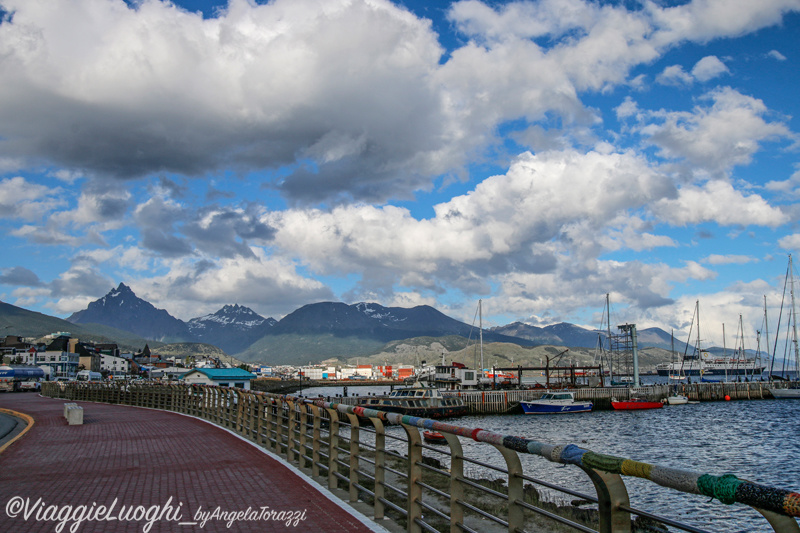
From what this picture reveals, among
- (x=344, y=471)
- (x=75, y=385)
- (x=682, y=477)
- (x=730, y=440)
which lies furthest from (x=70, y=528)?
(x=730, y=440)

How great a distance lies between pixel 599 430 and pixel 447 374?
42872mm

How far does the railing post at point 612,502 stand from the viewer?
151 inches

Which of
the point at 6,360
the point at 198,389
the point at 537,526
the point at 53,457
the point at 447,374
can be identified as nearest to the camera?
the point at 537,526

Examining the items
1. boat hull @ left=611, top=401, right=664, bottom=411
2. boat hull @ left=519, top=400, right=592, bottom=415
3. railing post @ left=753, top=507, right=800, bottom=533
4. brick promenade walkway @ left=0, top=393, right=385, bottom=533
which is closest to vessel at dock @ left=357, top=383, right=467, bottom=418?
boat hull @ left=519, top=400, right=592, bottom=415

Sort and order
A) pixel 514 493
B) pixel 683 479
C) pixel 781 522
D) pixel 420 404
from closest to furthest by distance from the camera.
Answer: pixel 781 522
pixel 683 479
pixel 514 493
pixel 420 404

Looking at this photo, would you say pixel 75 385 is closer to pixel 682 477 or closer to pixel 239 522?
pixel 239 522

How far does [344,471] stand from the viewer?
39.1ft

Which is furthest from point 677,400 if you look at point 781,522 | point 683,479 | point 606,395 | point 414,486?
point 781,522

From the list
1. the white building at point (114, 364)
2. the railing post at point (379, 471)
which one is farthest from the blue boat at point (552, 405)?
the white building at point (114, 364)

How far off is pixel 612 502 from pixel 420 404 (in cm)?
5400

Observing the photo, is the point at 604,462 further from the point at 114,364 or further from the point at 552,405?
the point at 114,364

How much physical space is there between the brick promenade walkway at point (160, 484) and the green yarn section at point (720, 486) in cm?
557

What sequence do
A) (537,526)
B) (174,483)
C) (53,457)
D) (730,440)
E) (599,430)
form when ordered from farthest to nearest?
(599,430)
(730,440)
(53,457)
(537,526)
(174,483)

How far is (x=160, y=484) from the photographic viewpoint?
10.5m
